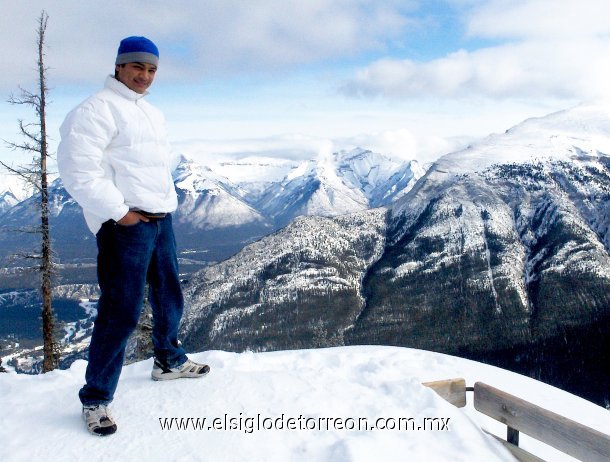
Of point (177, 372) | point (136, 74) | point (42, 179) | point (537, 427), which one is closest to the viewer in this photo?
point (537, 427)

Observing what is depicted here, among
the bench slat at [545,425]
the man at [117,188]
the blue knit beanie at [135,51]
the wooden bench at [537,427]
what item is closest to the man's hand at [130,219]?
the man at [117,188]

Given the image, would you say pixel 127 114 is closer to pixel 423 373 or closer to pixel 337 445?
pixel 337 445

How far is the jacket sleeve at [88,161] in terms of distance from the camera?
5523 millimetres

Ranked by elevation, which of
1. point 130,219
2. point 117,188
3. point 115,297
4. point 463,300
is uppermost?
point 117,188

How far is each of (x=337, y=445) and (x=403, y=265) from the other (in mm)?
191683

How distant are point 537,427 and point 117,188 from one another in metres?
5.61

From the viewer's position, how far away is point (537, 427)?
6.03 meters

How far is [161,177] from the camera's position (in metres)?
6.35

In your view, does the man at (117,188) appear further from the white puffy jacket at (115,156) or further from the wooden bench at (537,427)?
the wooden bench at (537,427)

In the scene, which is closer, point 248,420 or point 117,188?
point 117,188

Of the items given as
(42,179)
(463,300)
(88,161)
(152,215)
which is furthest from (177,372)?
(463,300)

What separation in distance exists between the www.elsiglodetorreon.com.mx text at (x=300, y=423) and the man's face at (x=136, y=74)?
4.02 metres

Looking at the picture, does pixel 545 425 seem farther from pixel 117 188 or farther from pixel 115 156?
pixel 115 156

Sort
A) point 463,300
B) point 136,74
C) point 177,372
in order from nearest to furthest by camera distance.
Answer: point 136,74, point 177,372, point 463,300
